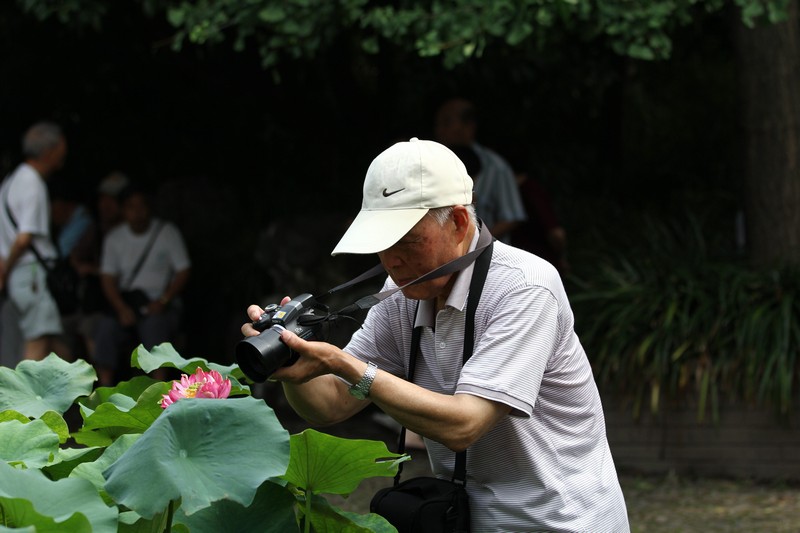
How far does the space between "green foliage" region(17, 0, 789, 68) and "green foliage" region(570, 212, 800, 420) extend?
4.72ft

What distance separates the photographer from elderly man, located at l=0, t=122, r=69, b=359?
6.91m

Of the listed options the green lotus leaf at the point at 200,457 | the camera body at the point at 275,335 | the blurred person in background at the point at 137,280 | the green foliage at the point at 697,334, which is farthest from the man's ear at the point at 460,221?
the blurred person in background at the point at 137,280

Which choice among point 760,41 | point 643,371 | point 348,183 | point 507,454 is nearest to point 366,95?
point 348,183

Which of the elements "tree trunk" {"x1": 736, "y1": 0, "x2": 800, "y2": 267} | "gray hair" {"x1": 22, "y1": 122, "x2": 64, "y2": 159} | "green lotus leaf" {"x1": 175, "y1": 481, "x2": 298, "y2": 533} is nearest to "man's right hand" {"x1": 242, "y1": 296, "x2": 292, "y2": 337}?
"green lotus leaf" {"x1": 175, "y1": 481, "x2": 298, "y2": 533}

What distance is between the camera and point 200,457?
2270 mm

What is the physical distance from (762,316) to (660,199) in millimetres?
5051

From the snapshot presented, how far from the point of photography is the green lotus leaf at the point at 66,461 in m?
2.61

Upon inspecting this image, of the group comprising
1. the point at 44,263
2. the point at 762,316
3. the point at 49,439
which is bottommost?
the point at 762,316

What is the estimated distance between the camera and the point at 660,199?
38.1 feet

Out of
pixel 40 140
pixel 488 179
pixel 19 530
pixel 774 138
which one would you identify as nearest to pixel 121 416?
pixel 19 530

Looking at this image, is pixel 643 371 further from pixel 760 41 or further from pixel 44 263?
pixel 44 263

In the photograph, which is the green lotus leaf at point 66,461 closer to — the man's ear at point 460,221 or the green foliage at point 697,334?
the man's ear at point 460,221

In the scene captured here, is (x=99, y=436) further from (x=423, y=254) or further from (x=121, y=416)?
(x=423, y=254)

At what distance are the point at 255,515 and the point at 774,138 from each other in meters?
5.72
